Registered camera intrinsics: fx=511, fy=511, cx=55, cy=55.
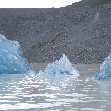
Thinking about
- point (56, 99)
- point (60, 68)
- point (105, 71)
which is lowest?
point (56, 99)

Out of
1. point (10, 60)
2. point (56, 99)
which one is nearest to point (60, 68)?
point (10, 60)

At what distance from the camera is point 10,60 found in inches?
1017

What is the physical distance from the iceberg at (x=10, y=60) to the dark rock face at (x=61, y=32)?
26.3 metres

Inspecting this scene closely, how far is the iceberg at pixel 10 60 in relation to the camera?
84.6 ft

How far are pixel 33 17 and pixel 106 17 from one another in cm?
1408

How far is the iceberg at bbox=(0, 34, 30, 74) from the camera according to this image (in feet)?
84.6

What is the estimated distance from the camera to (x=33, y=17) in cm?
8406

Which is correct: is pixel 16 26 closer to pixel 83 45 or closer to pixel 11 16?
pixel 11 16

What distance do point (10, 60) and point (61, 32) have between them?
152 feet

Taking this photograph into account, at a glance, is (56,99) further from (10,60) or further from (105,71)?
(10,60)

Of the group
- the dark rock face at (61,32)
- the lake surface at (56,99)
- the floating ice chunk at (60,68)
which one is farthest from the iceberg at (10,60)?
the dark rock face at (61,32)

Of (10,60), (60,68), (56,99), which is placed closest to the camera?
(56,99)

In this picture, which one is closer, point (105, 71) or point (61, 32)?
point (105, 71)

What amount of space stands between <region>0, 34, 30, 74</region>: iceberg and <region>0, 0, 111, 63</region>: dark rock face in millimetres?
26272
